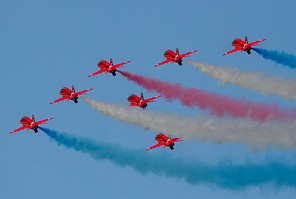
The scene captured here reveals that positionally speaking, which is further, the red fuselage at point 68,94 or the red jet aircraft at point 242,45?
the red fuselage at point 68,94

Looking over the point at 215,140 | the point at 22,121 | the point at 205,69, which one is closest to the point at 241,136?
the point at 215,140

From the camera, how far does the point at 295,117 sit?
300ft

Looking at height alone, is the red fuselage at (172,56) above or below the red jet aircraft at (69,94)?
above

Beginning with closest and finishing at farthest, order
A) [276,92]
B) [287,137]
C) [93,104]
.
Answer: [287,137] < [276,92] < [93,104]

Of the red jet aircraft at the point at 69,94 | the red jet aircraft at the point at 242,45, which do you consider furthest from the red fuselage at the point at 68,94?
the red jet aircraft at the point at 242,45

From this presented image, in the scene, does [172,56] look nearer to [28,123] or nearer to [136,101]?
[136,101]

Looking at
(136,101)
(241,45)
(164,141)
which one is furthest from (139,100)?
(241,45)

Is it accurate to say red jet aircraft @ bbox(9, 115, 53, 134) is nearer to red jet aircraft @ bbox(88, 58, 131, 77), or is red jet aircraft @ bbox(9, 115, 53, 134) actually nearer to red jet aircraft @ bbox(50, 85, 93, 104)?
red jet aircraft @ bbox(50, 85, 93, 104)

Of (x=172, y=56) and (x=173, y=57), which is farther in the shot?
(x=172, y=56)

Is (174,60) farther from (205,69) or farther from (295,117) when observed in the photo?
(295,117)

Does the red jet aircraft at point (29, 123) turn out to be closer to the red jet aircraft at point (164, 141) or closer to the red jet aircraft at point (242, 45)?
the red jet aircraft at point (164, 141)

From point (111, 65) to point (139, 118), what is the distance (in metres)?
7.41

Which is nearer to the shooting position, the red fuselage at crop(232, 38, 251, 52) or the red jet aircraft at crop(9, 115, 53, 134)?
the red fuselage at crop(232, 38, 251, 52)

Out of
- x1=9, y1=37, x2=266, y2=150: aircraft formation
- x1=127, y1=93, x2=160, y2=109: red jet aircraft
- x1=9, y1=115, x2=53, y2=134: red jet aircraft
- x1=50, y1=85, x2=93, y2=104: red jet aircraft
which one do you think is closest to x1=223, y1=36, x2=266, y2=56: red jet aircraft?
x1=9, y1=37, x2=266, y2=150: aircraft formation
